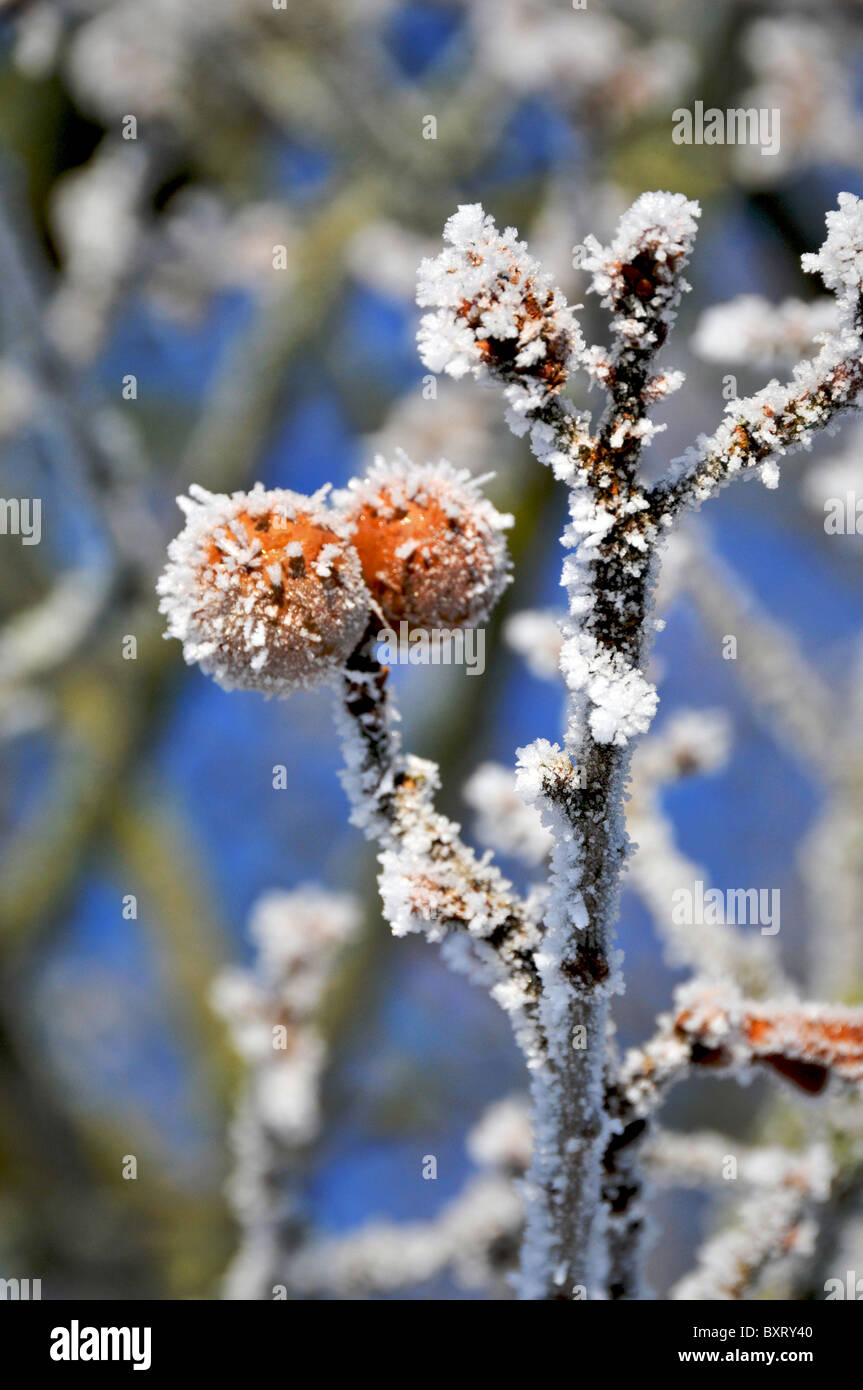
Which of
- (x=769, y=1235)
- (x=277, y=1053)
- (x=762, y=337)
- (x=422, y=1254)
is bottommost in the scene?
(x=422, y=1254)

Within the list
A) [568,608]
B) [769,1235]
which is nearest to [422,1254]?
[769,1235]

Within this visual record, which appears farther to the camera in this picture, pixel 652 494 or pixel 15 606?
pixel 15 606

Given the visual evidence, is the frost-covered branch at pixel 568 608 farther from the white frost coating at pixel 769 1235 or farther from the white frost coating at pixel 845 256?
the white frost coating at pixel 769 1235

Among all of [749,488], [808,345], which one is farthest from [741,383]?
[808,345]

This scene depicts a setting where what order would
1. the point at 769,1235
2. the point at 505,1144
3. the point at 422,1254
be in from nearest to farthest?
the point at 769,1235 < the point at 505,1144 < the point at 422,1254

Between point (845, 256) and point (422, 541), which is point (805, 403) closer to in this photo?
point (845, 256)

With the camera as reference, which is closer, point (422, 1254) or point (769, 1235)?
point (769, 1235)

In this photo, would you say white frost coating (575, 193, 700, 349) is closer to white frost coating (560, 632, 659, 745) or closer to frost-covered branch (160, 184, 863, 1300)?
frost-covered branch (160, 184, 863, 1300)

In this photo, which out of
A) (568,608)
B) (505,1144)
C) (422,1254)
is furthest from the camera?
(422,1254)
